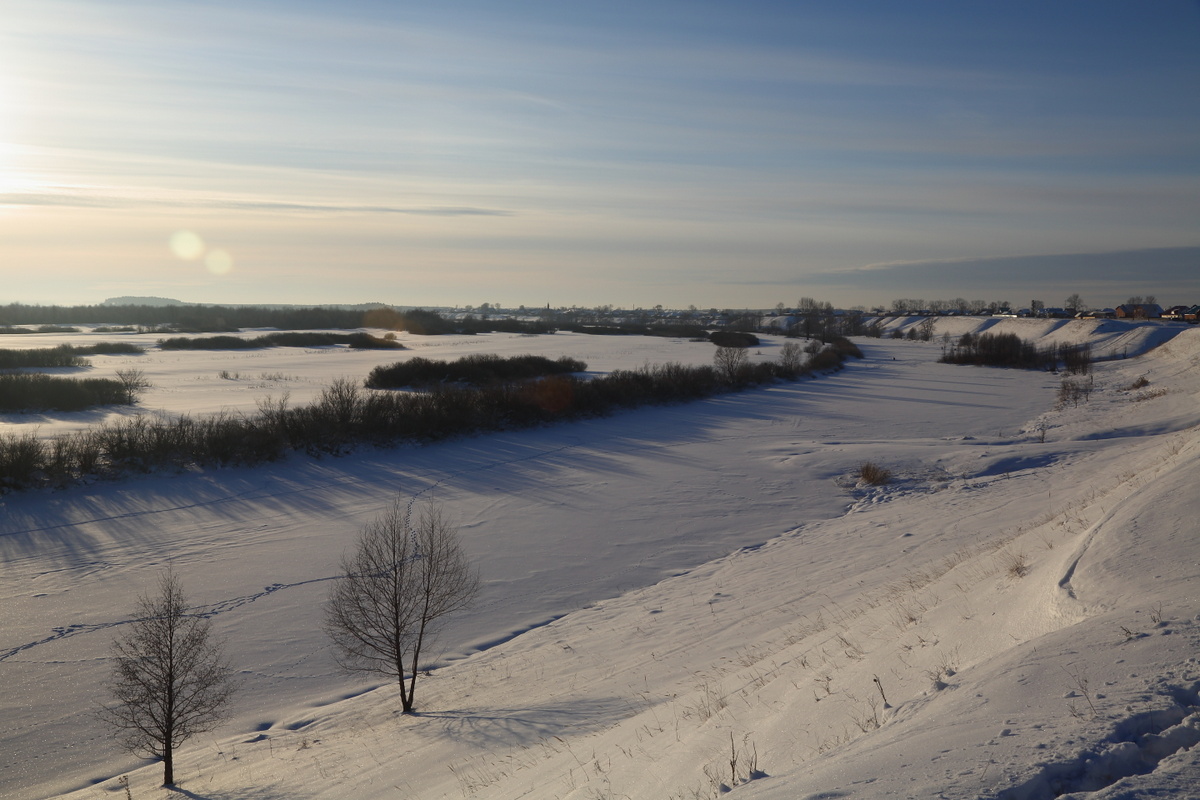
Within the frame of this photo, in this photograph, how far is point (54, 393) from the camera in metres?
33.7

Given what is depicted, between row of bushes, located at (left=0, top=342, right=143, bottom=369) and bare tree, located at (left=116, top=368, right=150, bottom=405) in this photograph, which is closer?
bare tree, located at (left=116, top=368, right=150, bottom=405)

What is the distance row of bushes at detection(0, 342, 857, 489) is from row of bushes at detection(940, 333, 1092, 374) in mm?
43952

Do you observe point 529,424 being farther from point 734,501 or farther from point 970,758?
point 970,758

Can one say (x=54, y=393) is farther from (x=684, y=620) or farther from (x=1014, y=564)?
(x=1014, y=564)

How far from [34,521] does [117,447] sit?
4.87 metres

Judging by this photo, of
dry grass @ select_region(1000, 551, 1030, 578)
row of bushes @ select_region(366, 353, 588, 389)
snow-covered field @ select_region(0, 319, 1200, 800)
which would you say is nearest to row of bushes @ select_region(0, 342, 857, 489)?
snow-covered field @ select_region(0, 319, 1200, 800)

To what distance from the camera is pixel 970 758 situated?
4320 millimetres

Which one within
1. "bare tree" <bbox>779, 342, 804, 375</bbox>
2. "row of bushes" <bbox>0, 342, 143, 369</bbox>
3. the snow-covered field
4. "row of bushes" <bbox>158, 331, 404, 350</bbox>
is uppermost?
"row of bushes" <bbox>158, 331, 404, 350</bbox>

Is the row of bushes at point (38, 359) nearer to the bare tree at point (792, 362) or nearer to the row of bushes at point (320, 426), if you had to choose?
the row of bushes at point (320, 426)

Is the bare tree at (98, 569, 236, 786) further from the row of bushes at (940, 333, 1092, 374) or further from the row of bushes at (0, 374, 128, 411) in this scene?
the row of bushes at (940, 333, 1092, 374)

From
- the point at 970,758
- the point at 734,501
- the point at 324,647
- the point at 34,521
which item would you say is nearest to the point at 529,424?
the point at 734,501

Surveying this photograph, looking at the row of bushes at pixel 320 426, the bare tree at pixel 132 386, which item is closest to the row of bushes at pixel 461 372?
the row of bushes at pixel 320 426

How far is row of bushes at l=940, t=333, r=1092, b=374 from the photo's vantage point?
2714 inches

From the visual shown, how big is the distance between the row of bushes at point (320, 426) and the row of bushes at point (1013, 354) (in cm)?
4395
